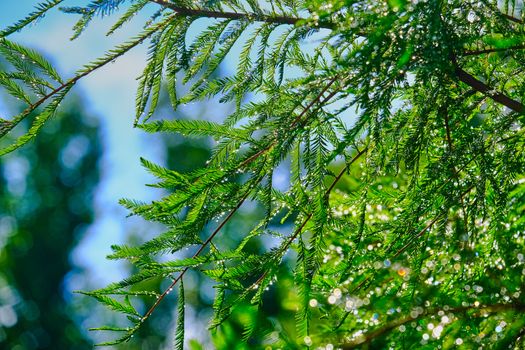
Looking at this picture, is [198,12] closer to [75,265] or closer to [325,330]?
[325,330]

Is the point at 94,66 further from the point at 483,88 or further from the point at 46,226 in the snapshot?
the point at 46,226

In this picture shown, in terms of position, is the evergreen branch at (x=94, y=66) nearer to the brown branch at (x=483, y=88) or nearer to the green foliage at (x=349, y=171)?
the green foliage at (x=349, y=171)

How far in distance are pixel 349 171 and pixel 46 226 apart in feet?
40.4

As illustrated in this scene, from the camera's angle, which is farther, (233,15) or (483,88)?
(233,15)

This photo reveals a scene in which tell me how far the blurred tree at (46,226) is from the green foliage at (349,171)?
11533 millimetres

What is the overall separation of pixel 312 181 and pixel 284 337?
52cm

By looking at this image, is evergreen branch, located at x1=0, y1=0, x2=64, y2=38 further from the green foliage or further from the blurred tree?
the blurred tree

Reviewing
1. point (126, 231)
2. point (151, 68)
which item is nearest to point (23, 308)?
point (126, 231)

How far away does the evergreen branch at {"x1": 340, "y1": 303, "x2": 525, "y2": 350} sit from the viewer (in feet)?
3.88

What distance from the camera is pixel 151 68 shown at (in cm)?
174

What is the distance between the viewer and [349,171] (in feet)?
5.13

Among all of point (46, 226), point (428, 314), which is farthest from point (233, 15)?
point (46, 226)

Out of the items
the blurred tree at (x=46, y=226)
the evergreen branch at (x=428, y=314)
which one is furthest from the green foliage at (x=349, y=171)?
the blurred tree at (x=46, y=226)

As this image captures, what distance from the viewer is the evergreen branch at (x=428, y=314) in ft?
3.88
